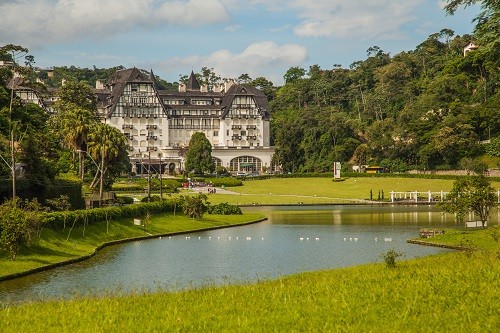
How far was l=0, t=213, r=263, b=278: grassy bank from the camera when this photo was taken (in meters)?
42.2

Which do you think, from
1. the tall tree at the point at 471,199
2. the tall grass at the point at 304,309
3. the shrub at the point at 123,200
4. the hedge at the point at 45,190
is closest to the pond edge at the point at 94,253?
the hedge at the point at 45,190

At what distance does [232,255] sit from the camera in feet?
163

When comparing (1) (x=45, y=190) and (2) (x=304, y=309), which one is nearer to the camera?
(2) (x=304, y=309)

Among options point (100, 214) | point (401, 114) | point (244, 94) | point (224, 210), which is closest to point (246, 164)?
point (244, 94)

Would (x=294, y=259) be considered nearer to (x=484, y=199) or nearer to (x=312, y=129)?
(x=484, y=199)

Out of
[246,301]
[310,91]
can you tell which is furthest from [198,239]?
[310,91]

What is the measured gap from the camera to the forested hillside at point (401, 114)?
129000 millimetres

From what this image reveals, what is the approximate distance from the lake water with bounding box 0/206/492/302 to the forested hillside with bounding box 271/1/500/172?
→ 4885cm

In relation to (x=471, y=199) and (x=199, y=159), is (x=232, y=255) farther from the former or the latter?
(x=199, y=159)

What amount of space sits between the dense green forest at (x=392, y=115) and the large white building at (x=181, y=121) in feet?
25.4

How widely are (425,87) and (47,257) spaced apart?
11766 cm

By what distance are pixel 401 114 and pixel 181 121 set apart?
181 ft

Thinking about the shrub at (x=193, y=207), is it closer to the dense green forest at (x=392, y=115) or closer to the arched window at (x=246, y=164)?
the dense green forest at (x=392, y=115)

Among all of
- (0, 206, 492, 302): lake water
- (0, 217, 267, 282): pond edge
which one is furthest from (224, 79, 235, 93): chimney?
(0, 217, 267, 282): pond edge
